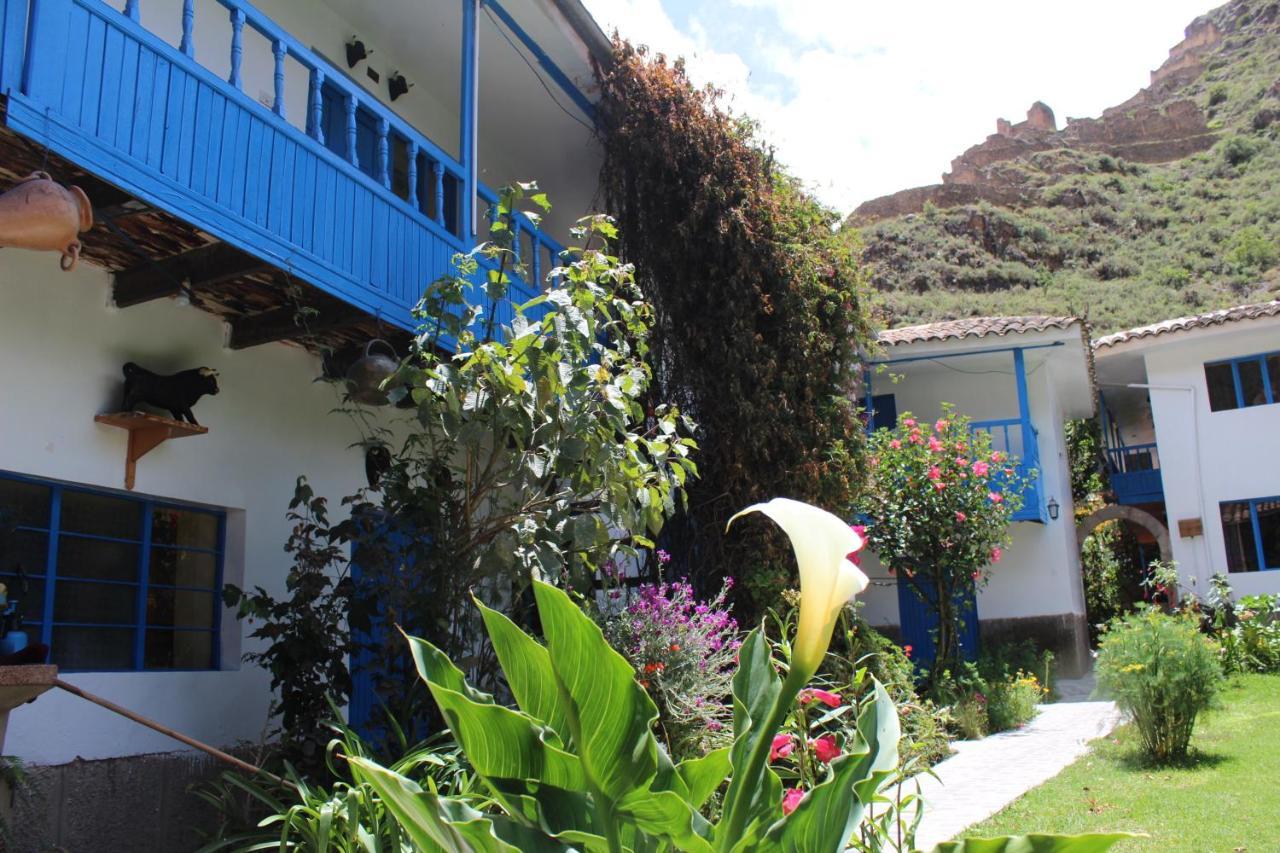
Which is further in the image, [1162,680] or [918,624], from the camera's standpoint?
[918,624]

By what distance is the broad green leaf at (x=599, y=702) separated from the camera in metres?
1.65

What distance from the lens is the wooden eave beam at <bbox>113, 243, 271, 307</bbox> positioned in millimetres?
5441

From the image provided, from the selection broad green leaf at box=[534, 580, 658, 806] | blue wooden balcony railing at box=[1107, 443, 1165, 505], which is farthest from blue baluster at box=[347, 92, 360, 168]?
blue wooden balcony railing at box=[1107, 443, 1165, 505]

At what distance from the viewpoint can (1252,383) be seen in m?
16.1

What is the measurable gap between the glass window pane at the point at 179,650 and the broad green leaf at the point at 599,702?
4898 mm

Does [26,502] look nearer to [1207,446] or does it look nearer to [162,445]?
[162,445]

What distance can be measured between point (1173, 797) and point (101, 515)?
21.2 feet

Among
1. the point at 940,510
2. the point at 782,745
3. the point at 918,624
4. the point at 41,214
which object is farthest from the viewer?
the point at 918,624

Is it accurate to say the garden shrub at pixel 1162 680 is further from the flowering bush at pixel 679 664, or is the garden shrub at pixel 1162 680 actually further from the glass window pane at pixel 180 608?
the glass window pane at pixel 180 608

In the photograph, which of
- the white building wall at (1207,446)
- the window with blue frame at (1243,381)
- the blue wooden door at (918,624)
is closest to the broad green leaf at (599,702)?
the blue wooden door at (918,624)

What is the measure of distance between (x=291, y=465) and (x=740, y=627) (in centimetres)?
400

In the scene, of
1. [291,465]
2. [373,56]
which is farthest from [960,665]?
[373,56]

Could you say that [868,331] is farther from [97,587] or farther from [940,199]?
[940,199]

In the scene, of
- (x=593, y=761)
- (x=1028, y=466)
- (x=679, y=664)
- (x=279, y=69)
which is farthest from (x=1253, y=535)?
(x=593, y=761)
